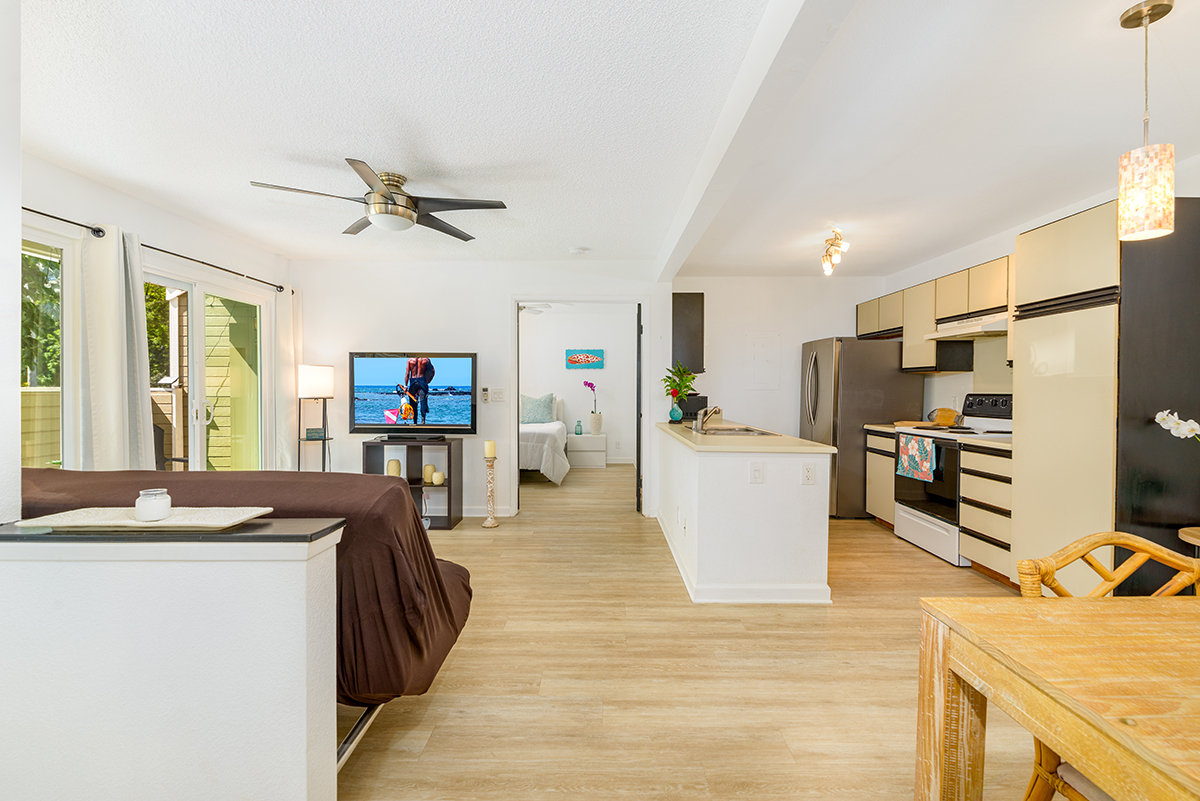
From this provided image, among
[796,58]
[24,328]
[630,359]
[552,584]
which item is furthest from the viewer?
[630,359]

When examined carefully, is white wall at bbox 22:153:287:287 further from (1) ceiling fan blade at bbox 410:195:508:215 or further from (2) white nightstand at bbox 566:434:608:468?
(2) white nightstand at bbox 566:434:608:468

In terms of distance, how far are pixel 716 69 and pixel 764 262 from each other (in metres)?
3.11

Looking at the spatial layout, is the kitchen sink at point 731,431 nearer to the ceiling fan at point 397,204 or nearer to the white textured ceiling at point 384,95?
the white textured ceiling at point 384,95

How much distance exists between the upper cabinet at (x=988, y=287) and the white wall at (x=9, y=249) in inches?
186

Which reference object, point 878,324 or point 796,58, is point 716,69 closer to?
point 796,58

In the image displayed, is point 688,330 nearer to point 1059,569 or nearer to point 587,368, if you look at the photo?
point 587,368

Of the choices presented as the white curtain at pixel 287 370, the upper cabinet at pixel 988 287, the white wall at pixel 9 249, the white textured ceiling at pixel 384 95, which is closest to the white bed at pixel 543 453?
the white curtain at pixel 287 370

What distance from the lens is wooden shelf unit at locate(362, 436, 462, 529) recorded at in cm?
441

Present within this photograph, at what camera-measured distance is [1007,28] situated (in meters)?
1.64

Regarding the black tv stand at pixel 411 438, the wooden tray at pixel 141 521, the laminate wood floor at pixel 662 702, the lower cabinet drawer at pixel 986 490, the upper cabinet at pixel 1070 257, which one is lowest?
the laminate wood floor at pixel 662 702

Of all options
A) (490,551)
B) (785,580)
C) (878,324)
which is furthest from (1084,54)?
(490,551)

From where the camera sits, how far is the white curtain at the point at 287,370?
454 cm

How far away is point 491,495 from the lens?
4566 mm

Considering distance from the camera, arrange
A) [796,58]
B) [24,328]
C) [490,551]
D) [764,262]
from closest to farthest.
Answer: [796,58]
[24,328]
[490,551]
[764,262]
